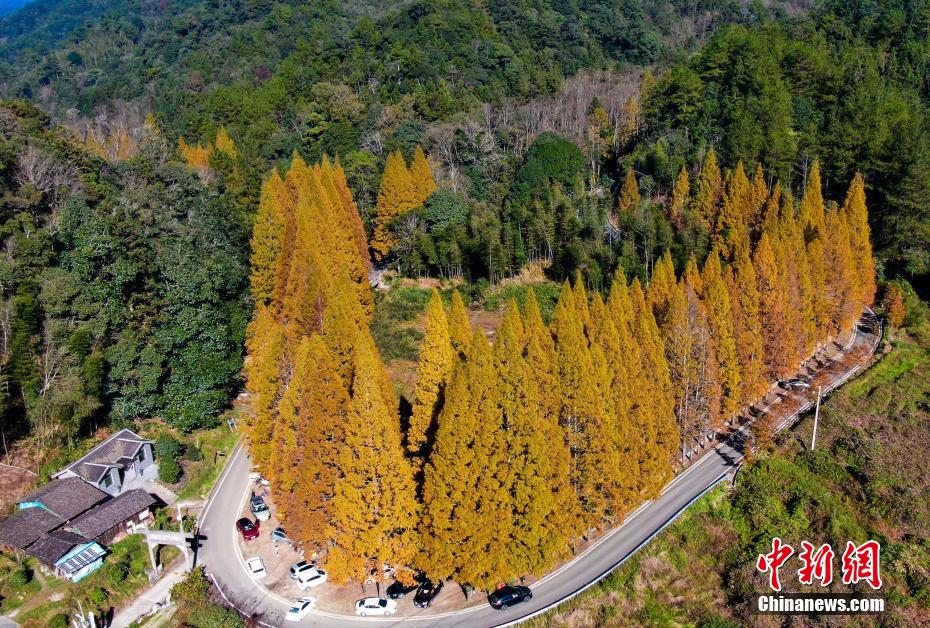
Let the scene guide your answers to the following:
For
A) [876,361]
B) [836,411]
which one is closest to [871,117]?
[876,361]

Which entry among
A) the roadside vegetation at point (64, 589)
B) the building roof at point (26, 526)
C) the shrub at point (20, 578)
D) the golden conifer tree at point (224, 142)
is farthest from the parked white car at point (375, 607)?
the golden conifer tree at point (224, 142)

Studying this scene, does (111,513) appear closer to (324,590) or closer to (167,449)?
(167,449)

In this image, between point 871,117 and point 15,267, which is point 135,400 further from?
point 871,117

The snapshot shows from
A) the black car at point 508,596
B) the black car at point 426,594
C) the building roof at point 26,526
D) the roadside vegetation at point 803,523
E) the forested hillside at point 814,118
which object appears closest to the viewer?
the black car at point 508,596

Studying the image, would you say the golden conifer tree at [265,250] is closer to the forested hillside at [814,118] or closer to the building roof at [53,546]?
the building roof at [53,546]

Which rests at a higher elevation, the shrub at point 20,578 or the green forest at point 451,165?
the green forest at point 451,165

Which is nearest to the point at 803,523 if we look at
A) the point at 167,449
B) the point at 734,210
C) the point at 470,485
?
the point at 470,485
